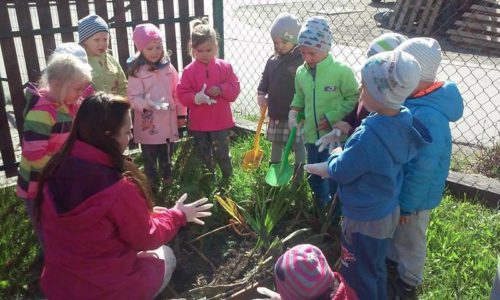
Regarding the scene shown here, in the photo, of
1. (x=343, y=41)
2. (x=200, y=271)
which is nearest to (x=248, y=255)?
(x=200, y=271)

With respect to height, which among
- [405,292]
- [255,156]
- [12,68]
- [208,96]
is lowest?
[405,292]

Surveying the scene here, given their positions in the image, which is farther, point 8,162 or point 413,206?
point 8,162

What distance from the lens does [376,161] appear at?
6.98 feet

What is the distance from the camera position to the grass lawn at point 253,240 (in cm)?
270

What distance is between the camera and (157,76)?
3496 millimetres

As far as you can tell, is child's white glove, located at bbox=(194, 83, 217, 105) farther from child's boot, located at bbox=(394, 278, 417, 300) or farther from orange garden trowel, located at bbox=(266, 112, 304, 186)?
child's boot, located at bbox=(394, 278, 417, 300)

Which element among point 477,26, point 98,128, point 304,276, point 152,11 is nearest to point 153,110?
point 152,11

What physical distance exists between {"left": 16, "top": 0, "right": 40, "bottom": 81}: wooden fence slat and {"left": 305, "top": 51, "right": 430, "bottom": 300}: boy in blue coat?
8.11 feet

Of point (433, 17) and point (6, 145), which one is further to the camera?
point (433, 17)

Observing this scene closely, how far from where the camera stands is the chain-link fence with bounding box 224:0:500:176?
6293 millimetres

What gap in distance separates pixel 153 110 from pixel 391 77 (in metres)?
1.98

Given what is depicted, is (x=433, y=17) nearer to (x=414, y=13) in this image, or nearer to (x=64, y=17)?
(x=414, y=13)

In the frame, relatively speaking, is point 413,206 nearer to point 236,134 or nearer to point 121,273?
point 121,273

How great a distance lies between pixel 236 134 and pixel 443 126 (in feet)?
8.73
